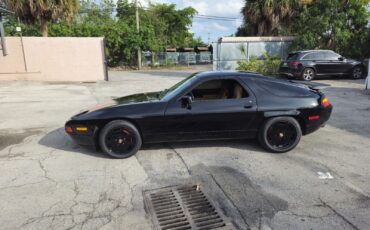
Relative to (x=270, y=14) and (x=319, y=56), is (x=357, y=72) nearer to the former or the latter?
(x=319, y=56)

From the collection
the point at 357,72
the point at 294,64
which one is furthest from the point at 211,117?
the point at 357,72

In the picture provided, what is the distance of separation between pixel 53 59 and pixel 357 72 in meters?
16.6

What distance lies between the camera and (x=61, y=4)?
55.7ft

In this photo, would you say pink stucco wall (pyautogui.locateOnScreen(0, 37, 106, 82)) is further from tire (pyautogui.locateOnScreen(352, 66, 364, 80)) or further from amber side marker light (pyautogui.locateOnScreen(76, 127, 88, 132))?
tire (pyautogui.locateOnScreen(352, 66, 364, 80))

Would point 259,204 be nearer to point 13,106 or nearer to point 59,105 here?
point 59,105

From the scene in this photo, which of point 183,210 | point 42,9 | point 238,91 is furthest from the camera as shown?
point 42,9

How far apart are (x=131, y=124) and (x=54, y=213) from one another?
170cm

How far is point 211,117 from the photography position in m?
4.36

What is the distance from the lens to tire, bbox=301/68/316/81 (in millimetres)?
13953

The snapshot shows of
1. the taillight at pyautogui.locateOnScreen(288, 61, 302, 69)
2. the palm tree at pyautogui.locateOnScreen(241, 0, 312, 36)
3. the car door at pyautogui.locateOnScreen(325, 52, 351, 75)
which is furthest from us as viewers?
the palm tree at pyautogui.locateOnScreen(241, 0, 312, 36)

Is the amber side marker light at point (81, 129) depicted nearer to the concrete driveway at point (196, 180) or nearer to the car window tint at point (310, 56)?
the concrete driveway at point (196, 180)

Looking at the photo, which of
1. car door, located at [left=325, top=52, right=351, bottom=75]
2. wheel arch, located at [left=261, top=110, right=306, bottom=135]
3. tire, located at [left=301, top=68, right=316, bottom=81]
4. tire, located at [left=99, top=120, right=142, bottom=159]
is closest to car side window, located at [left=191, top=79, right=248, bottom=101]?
wheel arch, located at [left=261, top=110, right=306, bottom=135]

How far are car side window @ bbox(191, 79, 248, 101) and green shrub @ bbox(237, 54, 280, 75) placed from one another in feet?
35.3

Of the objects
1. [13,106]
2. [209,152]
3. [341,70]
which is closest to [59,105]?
[13,106]
